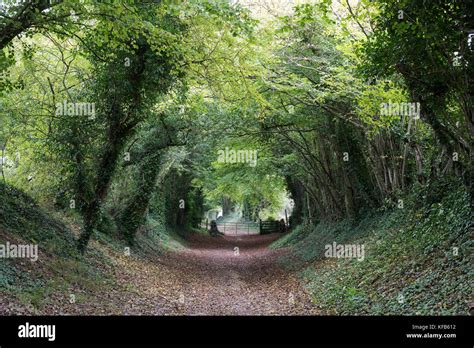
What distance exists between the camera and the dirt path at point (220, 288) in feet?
32.8

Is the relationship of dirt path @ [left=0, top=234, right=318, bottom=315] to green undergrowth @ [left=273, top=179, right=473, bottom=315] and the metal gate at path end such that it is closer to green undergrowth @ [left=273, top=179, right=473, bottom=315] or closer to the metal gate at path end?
green undergrowth @ [left=273, top=179, right=473, bottom=315]

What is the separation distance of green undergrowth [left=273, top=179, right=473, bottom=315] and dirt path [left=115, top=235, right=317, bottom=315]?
795 millimetres

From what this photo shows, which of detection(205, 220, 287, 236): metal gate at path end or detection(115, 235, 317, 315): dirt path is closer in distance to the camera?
detection(115, 235, 317, 315): dirt path

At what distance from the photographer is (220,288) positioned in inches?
522

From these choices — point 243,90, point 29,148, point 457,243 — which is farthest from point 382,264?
point 29,148

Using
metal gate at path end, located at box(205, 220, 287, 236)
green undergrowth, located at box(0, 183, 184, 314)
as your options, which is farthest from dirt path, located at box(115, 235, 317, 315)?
metal gate at path end, located at box(205, 220, 287, 236)

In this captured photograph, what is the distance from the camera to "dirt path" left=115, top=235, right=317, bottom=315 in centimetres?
1001

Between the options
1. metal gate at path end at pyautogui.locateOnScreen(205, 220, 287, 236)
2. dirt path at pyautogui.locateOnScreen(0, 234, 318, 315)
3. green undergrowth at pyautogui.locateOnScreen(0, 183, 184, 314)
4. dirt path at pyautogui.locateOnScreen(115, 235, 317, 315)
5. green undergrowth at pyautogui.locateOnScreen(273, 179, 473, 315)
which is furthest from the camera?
metal gate at path end at pyautogui.locateOnScreen(205, 220, 287, 236)

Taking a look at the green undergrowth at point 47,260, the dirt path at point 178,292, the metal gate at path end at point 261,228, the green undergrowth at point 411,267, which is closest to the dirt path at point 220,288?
the dirt path at point 178,292

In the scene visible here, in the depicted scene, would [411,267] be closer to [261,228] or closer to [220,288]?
[220,288]

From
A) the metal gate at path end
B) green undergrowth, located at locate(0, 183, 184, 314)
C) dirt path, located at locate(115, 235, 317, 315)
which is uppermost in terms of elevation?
green undergrowth, located at locate(0, 183, 184, 314)

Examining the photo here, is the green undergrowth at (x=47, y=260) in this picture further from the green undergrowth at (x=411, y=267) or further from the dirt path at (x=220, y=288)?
the green undergrowth at (x=411, y=267)

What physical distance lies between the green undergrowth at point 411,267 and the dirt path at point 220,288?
80 cm
